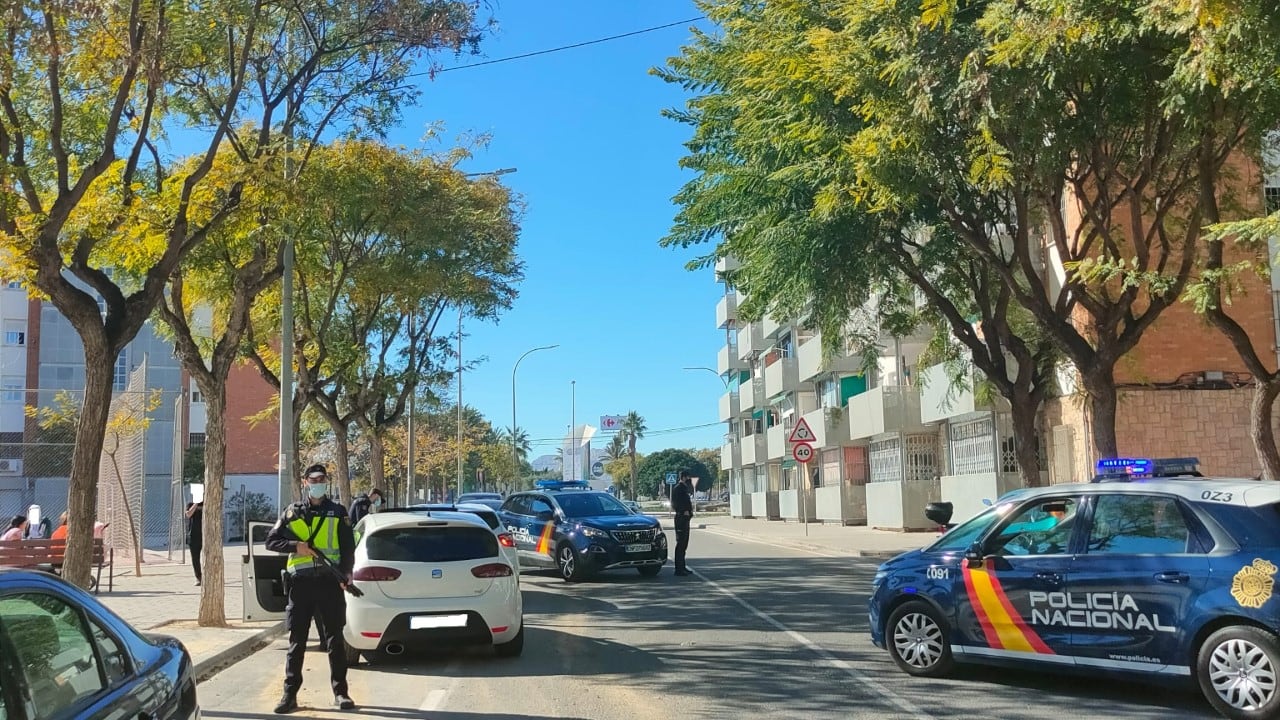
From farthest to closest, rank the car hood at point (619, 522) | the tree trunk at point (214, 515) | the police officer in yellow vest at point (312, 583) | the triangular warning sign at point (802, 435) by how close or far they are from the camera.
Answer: the triangular warning sign at point (802, 435), the car hood at point (619, 522), the tree trunk at point (214, 515), the police officer in yellow vest at point (312, 583)

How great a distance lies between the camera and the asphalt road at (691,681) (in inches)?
295

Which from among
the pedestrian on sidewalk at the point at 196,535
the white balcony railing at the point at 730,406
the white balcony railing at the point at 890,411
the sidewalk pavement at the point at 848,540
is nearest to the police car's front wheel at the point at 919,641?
the sidewalk pavement at the point at 848,540

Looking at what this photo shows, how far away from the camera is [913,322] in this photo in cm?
2066

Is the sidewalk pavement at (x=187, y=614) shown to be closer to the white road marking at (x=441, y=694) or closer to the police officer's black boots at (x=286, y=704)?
the police officer's black boots at (x=286, y=704)

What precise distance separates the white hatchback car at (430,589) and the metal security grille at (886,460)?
23749mm

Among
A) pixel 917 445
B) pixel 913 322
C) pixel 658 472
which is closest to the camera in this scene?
pixel 913 322

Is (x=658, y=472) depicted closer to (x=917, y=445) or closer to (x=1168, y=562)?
(x=917, y=445)

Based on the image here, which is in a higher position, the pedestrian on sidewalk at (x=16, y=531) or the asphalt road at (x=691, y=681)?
the pedestrian on sidewalk at (x=16, y=531)

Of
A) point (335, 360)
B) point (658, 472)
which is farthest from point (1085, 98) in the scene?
point (658, 472)

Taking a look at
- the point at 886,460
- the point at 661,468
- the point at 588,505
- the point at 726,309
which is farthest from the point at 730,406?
the point at 661,468

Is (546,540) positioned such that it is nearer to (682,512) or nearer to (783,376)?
(682,512)

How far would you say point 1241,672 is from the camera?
21.6ft

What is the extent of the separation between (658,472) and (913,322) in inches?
3740

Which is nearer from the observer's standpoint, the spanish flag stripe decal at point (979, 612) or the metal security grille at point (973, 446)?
the spanish flag stripe decal at point (979, 612)
